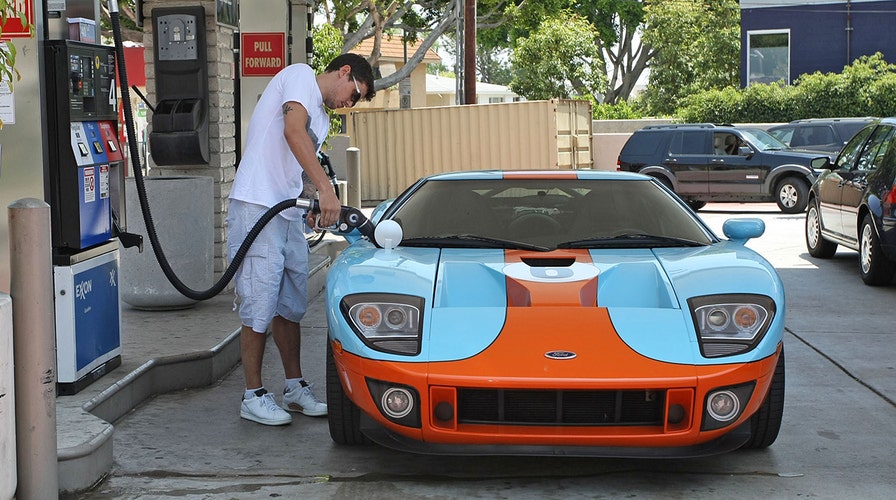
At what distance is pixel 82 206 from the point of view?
5.54 metres

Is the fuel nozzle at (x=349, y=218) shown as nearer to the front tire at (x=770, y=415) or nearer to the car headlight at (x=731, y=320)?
the car headlight at (x=731, y=320)

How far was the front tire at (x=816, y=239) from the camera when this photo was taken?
1265 centimetres

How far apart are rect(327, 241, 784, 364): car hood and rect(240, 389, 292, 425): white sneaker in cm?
85

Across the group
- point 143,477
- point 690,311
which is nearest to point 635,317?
point 690,311

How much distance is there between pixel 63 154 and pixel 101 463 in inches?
62.9

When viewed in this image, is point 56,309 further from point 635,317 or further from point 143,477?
point 635,317

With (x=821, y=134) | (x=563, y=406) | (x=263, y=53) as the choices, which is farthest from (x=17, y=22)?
(x=821, y=134)

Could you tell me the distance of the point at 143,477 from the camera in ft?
15.3

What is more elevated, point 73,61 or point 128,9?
point 128,9

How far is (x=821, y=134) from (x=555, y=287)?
64.2ft

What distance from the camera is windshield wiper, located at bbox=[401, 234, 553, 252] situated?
5.28 metres

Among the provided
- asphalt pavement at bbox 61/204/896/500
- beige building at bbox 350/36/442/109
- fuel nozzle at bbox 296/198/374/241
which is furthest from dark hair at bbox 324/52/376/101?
beige building at bbox 350/36/442/109

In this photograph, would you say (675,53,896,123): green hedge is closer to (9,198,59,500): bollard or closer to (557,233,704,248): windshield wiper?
(557,233,704,248): windshield wiper

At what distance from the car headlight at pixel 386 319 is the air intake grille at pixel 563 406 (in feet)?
1.01
